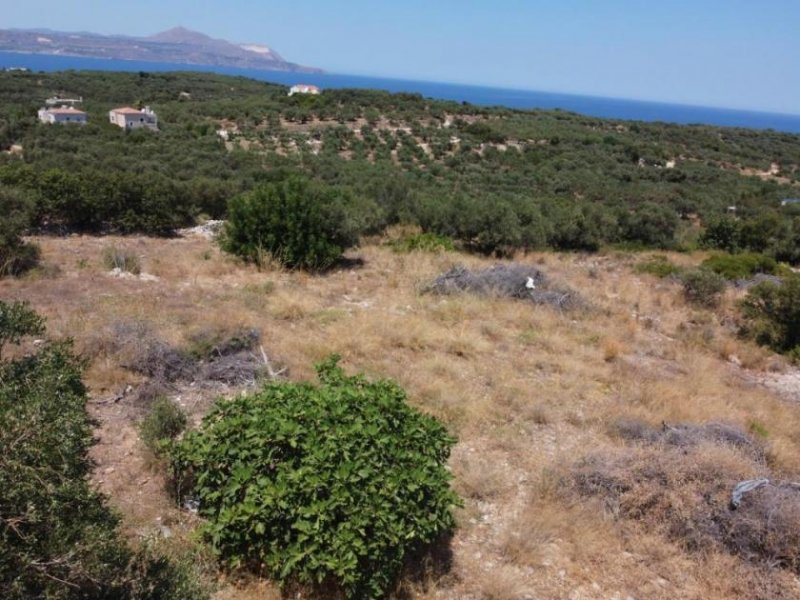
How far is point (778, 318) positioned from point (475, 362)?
17.4 ft

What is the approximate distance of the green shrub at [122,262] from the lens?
30.2ft

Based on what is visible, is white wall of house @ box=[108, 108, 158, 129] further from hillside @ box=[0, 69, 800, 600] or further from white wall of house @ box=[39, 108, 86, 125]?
hillside @ box=[0, 69, 800, 600]

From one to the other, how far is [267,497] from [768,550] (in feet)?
11.1

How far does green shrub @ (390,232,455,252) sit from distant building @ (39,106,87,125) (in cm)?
3001

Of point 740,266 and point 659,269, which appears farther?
point 740,266

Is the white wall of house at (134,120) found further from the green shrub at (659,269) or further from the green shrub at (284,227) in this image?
the green shrub at (659,269)

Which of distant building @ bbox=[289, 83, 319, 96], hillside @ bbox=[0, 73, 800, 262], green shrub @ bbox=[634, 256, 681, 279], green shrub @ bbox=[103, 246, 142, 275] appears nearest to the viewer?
green shrub @ bbox=[103, 246, 142, 275]

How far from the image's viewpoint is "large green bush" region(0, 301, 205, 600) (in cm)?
247

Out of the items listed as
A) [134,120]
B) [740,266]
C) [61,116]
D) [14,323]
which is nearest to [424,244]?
[740,266]

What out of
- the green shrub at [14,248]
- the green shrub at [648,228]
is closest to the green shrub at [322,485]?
the green shrub at [14,248]

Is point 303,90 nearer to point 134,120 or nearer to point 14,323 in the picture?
point 134,120

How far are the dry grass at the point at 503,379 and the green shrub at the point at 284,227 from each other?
452 mm

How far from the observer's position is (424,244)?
42.0 feet

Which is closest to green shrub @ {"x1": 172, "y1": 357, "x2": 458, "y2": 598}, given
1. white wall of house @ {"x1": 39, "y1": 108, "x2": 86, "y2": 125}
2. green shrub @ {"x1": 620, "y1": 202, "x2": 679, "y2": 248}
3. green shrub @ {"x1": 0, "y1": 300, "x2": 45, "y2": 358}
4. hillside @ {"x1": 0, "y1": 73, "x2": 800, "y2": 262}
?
green shrub @ {"x1": 0, "y1": 300, "x2": 45, "y2": 358}
